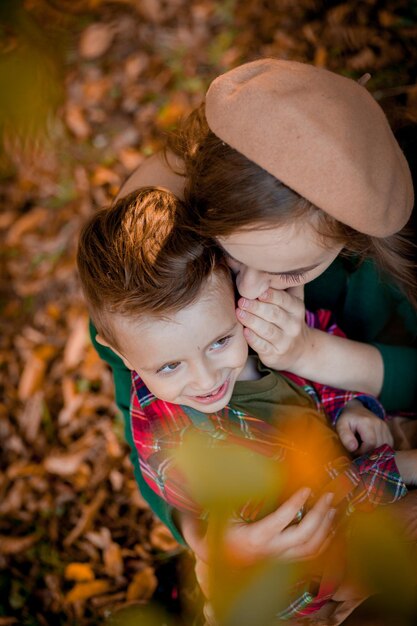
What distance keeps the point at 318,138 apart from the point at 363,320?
0.86 metres

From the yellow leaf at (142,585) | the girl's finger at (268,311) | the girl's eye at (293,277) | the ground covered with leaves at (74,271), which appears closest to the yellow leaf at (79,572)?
the ground covered with leaves at (74,271)

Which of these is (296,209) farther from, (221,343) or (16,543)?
(16,543)

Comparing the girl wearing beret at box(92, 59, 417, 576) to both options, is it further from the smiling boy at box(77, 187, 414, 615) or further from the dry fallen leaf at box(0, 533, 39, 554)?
the dry fallen leaf at box(0, 533, 39, 554)

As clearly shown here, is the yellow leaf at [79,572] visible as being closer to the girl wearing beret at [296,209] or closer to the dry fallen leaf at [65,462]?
the dry fallen leaf at [65,462]

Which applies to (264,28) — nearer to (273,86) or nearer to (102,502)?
(273,86)

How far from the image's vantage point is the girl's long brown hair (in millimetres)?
1158

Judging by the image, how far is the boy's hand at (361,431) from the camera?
1.53m

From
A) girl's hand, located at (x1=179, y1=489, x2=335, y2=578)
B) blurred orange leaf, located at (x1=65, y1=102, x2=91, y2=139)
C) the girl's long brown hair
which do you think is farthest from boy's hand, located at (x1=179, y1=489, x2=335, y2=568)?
blurred orange leaf, located at (x1=65, y1=102, x2=91, y2=139)

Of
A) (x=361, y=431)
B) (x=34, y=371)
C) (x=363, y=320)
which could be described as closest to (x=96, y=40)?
(x=34, y=371)

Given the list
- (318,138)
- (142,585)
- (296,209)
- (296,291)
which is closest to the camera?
(318,138)

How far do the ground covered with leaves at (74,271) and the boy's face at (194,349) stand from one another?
70 cm

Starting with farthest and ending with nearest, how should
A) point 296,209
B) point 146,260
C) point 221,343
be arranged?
point 221,343 → point 146,260 → point 296,209

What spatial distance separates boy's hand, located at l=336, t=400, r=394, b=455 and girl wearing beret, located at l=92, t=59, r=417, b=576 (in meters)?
0.01

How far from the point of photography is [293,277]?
1329mm
